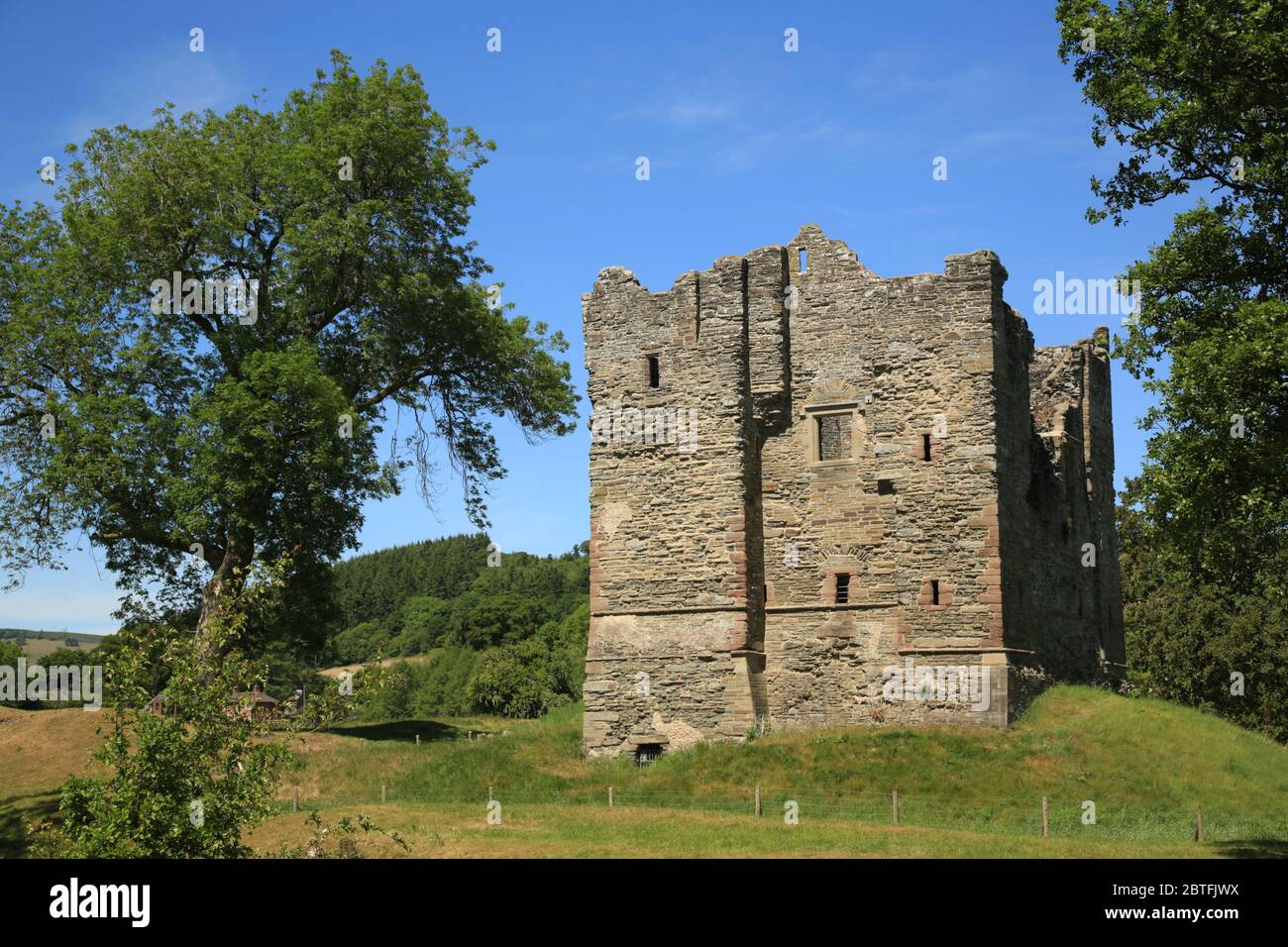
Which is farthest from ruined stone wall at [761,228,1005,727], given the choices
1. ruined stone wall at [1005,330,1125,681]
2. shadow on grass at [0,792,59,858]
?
shadow on grass at [0,792,59,858]

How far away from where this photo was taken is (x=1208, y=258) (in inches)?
789

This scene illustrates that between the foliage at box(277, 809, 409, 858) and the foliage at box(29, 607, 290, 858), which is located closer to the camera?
the foliage at box(29, 607, 290, 858)

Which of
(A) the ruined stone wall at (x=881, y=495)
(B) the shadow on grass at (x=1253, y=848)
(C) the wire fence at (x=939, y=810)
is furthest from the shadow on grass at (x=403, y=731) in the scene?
(B) the shadow on grass at (x=1253, y=848)

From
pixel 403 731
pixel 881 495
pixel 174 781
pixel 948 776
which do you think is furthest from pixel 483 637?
pixel 174 781

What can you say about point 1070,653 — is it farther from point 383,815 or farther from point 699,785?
point 383,815

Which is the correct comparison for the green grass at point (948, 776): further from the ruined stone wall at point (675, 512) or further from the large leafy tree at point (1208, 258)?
the large leafy tree at point (1208, 258)

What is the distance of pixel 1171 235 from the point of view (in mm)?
20469

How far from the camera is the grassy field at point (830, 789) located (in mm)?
21156

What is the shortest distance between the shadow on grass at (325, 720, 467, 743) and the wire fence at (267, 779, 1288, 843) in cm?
810

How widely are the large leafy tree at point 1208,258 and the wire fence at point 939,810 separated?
487cm

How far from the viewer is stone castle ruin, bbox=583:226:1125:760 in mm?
30250

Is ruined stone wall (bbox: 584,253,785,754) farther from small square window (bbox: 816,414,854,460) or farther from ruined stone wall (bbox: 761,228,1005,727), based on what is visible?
small square window (bbox: 816,414,854,460)

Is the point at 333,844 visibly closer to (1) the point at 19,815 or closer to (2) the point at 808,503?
(1) the point at 19,815

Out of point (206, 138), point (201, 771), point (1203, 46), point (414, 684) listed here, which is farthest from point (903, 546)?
point (414, 684)
